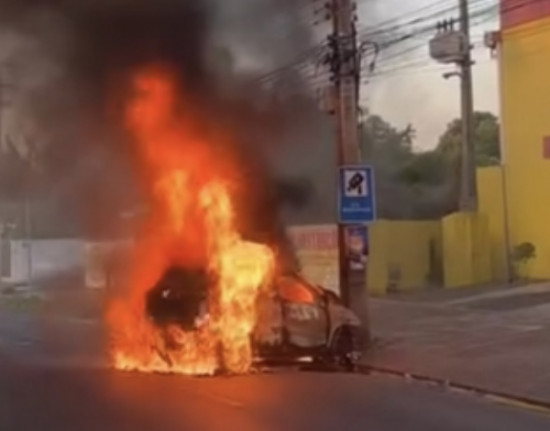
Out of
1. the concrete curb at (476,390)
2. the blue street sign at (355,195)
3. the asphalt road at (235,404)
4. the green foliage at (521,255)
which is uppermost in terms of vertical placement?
the blue street sign at (355,195)

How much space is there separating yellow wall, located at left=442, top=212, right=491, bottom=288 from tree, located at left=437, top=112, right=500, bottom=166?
12627 mm

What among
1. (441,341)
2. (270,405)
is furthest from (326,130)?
(270,405)

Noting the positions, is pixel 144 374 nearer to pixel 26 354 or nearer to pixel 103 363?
pixel 103 363

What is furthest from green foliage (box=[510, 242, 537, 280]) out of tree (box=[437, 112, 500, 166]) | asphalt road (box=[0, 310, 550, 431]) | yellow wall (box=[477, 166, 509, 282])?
tree (box=[437, 112, 500, 166])

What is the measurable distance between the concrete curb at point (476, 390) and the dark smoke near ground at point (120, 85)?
3574mm

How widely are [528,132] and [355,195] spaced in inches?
444

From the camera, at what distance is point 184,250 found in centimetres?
1661

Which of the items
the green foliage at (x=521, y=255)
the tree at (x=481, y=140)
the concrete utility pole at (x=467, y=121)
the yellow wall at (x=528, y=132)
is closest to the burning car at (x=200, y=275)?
the green foliage at (x=521, y=255)

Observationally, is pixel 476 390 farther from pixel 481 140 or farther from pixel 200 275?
pixel 481 140

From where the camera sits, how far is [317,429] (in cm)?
1022

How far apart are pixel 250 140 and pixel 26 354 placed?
4.65m

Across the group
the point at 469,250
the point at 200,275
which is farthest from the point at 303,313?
the point at 469,250

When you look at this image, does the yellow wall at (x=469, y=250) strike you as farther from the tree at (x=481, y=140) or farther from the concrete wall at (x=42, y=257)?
the tree at (x=481, y=140)

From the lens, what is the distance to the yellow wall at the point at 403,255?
30.3 meters
